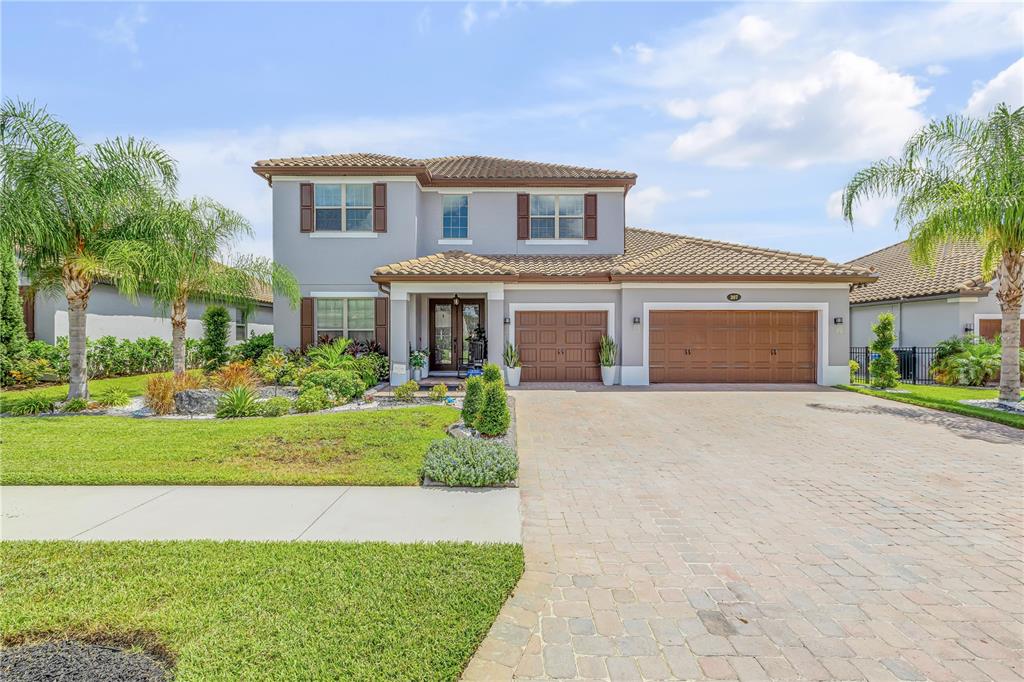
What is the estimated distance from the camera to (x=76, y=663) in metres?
2.95

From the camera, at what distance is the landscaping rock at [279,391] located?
12.8m

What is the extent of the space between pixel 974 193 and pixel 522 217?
40.1 ft

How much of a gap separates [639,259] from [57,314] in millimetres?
19422

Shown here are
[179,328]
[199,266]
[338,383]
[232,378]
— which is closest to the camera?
[232,378]

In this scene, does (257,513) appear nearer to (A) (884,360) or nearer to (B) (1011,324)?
(B) (1011,324)

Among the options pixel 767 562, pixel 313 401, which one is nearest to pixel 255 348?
pixel 313 401

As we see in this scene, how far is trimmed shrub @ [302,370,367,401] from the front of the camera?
481 inches

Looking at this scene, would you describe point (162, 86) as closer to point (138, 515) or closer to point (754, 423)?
point (138, 515)

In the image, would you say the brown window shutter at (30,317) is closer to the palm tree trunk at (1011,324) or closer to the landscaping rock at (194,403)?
the landscaping rock at (194,403)

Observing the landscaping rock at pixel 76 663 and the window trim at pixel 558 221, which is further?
the window trim at pixel 558 221

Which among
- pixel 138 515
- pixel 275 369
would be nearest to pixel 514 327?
pixel 275 369

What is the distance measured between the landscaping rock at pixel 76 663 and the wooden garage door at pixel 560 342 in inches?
550

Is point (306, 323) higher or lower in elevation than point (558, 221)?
lower

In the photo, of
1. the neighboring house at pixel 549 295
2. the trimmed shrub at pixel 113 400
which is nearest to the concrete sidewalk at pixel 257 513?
the trimmed shrub at pixel 113 400
